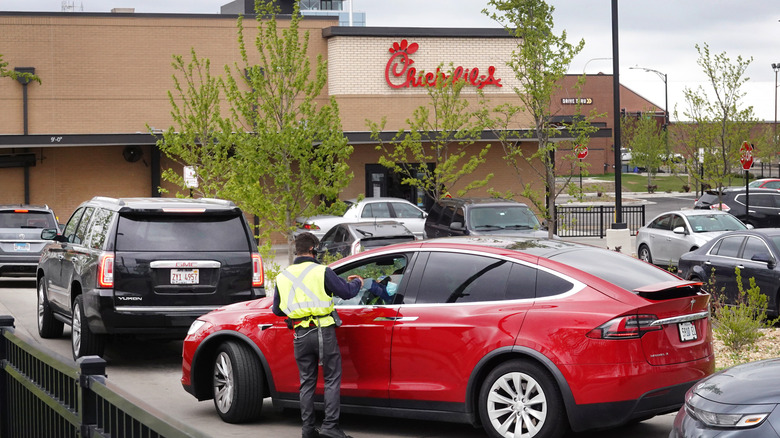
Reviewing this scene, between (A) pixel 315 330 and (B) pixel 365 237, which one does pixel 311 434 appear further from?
(B) pixel 365 237

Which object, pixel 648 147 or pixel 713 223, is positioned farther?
pixel 648 147

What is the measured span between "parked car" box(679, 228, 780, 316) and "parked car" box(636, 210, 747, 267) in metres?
5.44

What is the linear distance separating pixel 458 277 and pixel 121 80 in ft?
91.3

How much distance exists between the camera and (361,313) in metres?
7.79

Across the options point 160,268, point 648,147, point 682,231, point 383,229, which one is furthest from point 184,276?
point 648,147

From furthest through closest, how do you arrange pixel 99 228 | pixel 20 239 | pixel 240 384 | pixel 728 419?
1. pixel 20 239
2. pixel 99 228
3. pixel 240 384
4. pixel 728 419

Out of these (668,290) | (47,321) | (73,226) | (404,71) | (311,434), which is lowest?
(311,434)

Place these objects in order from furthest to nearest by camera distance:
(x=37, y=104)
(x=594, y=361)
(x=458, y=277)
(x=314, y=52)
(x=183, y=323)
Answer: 1. (x=314, y=52)
2. (x=37, y=104)
3. (x=183, y=323)
4. (x=458, y=277)
5. (x=594, y=361)

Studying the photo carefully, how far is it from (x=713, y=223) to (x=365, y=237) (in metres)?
8.60

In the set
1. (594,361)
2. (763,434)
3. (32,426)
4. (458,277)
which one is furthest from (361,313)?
(763,434)

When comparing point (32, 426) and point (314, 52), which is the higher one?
point (314, 52)

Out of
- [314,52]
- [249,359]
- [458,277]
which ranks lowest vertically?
[249,359]

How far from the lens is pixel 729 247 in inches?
619

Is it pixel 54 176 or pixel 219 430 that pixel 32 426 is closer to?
pixel 219 430
